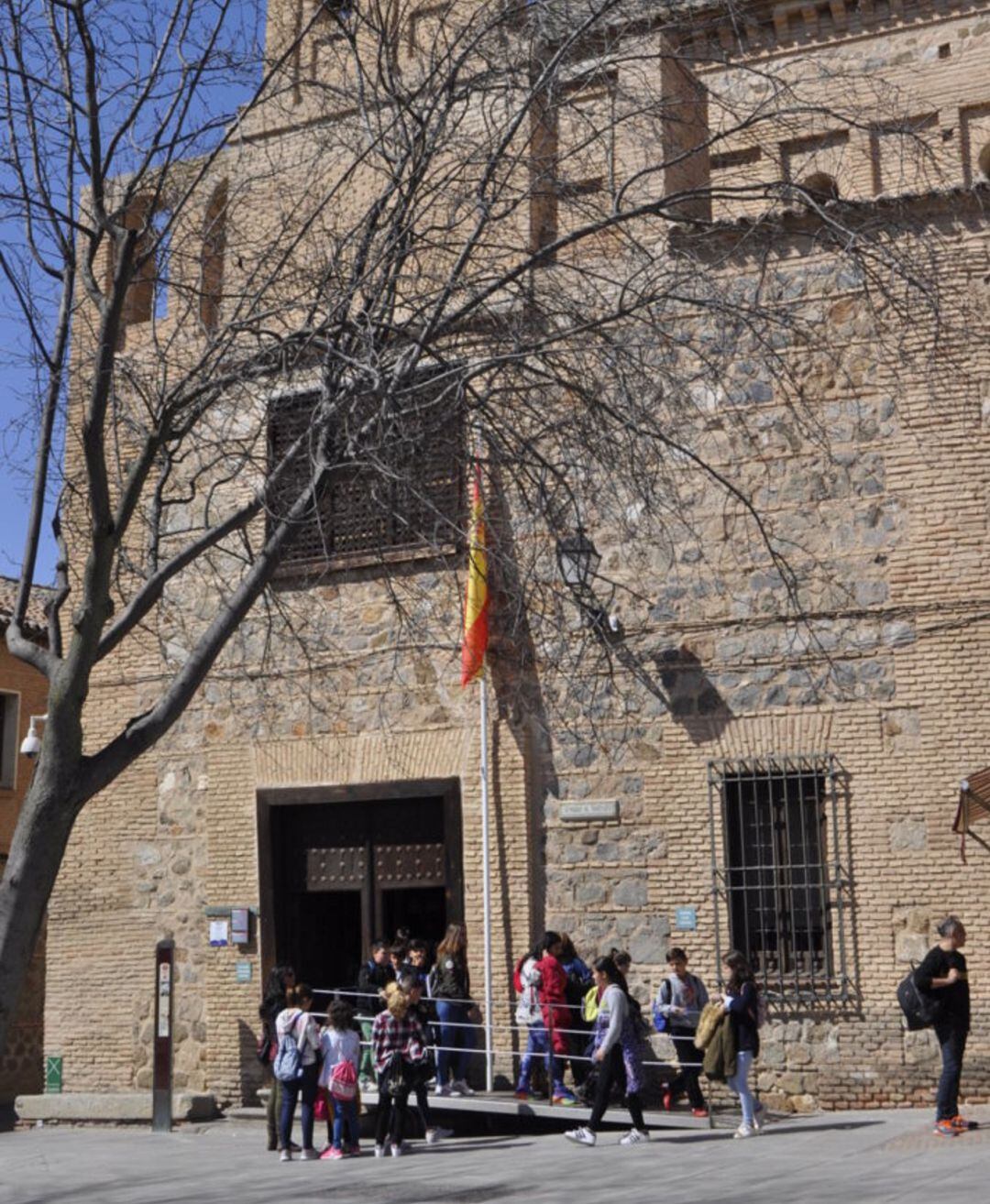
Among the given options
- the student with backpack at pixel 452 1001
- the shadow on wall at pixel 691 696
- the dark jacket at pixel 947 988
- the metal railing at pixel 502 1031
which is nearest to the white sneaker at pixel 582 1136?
the metal railing at pixel 502 1031

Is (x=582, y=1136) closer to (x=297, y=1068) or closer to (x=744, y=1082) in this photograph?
(x=744, y=1082)

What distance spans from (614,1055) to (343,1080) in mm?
2077

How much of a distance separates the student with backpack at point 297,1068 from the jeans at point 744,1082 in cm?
317

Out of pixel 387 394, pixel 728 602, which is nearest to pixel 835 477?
pixel 728 602

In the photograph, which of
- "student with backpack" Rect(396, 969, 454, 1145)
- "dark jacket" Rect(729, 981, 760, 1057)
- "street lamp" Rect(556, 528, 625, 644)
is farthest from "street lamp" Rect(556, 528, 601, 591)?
"student with backpack" Rect(396, 969, 454, 1145)

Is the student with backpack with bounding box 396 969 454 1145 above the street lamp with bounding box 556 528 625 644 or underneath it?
underneath

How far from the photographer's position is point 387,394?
29.4 ft

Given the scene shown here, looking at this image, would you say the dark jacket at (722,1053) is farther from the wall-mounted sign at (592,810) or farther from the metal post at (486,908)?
the wall-mounted sign at (592,810)

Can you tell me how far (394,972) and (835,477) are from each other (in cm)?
560

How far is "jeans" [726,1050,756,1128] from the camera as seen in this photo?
12.6 m

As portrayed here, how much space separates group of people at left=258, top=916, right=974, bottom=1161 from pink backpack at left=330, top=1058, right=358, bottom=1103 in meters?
0.01

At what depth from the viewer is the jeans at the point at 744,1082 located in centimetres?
1256

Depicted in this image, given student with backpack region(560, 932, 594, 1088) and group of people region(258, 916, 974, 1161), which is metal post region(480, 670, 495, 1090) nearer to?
group of people region(258, 916, 974, 1161)

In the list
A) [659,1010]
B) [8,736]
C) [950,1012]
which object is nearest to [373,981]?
[659,1010]
